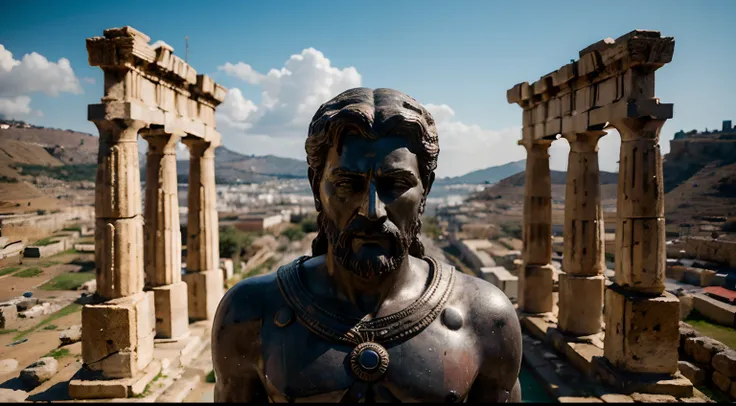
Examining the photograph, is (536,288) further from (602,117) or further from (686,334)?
(602,117)

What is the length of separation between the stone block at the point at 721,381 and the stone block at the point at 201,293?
1273cm

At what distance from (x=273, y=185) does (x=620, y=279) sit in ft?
331

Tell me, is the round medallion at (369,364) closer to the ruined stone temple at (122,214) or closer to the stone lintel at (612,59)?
the ruined stone temple at (122,214)

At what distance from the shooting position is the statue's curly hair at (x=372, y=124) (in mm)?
2576

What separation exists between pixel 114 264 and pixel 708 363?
511 inches

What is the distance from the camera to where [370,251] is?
2.57m

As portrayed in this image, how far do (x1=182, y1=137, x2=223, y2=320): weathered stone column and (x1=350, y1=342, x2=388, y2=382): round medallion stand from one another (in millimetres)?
13098

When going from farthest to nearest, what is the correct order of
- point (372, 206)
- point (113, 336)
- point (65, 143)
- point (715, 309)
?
point (65, 143) < point (715, 309) < point (113, 336) < point (372, 206)

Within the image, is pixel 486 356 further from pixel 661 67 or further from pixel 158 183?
pixel 158 183

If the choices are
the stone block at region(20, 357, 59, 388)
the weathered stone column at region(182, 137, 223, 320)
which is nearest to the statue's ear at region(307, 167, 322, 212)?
the stone block at region(20, 357, 59, 388)

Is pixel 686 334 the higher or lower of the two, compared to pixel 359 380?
lower

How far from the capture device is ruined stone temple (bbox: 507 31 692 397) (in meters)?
9.66

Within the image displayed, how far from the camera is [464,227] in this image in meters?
41.4

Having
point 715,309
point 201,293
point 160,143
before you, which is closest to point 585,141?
point 715,309
